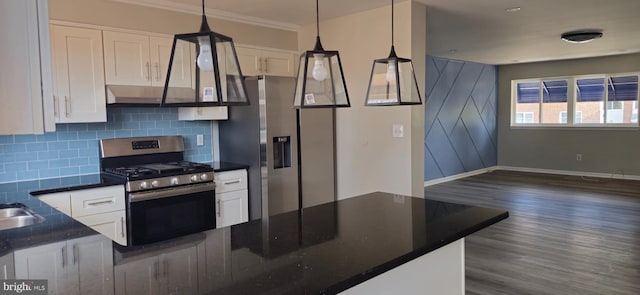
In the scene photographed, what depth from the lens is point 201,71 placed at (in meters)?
1.51

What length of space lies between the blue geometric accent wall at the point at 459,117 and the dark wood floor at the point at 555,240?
799 millimetres

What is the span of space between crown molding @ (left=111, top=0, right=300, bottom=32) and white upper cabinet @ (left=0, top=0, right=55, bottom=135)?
2726mm

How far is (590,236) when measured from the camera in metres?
4.59

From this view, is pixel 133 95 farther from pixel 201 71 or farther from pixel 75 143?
pixel 201 71

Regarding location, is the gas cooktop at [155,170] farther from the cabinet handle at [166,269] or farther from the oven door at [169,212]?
the cabinet handle at [166,269]

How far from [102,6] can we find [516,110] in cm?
863

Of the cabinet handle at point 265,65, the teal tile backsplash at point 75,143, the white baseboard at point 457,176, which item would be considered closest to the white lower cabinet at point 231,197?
the teal tile backsplash at point 75,143

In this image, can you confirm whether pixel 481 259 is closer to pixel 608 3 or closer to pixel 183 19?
pixel 608 3

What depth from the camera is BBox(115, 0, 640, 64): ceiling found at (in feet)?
12.9

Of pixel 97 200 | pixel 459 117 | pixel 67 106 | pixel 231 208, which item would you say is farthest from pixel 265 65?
pixel 459 117

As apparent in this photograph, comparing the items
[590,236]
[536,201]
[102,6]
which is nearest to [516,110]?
[536,201]

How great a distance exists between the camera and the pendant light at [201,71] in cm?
150

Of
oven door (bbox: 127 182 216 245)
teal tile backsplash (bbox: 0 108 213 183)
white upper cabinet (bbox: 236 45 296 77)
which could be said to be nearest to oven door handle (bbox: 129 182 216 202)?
oven door (bbox: 127 182 216 245)

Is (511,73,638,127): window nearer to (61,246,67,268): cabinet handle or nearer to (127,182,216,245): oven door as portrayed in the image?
(127,182,216,245): oven door
